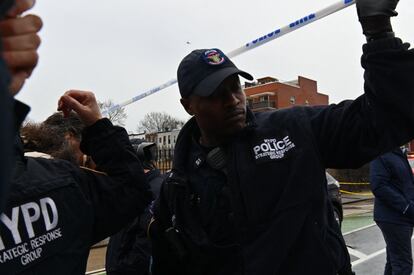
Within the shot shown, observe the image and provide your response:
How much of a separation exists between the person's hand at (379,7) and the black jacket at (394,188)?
3.20 meters

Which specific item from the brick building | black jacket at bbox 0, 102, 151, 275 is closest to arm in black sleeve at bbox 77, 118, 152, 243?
black jacket at bbox 0, 102, 151, 275

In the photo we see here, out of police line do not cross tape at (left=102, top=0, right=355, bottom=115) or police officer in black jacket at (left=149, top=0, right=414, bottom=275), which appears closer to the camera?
police officer in black jacket at (left=149, top=0, right=414, bottom=275)

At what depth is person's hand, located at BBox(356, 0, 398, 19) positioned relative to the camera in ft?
5.13

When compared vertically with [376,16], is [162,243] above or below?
below

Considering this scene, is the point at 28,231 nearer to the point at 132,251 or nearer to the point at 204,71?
the point at 204,71

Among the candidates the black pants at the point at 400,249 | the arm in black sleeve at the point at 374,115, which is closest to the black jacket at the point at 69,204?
the arm in black sleeve at the point at 374,115

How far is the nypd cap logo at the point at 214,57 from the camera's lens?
7.50 ft

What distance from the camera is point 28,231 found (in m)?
1.47

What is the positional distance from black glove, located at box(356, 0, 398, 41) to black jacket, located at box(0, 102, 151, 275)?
3.69 feet

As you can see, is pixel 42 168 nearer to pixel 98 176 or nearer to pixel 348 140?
pixel 98 176

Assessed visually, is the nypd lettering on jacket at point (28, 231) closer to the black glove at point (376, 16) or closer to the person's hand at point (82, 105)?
the person's hand at point (82, 105)

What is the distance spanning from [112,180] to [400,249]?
361 cm

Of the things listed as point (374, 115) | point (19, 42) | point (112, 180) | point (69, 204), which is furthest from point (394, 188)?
point (19, 42)

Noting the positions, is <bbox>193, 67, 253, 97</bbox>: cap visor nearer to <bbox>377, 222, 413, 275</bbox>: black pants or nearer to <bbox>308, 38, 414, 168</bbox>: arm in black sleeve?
<bbox>308, 38, 414, 168</bbox>: arm in black sleeve
